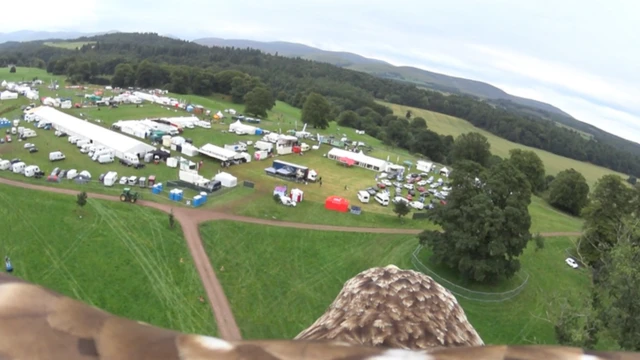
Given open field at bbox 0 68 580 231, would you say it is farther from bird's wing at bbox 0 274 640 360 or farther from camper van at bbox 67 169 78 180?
bird's wing at bbox 0 274 640 360

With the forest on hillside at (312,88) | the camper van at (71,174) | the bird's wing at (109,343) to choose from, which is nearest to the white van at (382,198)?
the camper van at (71,174)

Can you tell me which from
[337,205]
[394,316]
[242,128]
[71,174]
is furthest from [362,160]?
[394,316]

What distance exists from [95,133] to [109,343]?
56037mm

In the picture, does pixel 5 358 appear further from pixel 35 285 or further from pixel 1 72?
pixel 1 72

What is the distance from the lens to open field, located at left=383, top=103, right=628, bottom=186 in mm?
99125

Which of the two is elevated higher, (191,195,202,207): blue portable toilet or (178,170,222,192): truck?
(178,170,222,192): truck

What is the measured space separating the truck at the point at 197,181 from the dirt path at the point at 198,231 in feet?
13.0

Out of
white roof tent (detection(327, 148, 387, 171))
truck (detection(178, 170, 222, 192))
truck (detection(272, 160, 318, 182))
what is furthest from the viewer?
white roof tent (detection(327, 148, 387, 171))

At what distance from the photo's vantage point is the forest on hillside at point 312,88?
10206cm

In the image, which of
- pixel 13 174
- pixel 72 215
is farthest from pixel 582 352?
pixel 13 174

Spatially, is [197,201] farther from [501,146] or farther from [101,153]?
[501,146]

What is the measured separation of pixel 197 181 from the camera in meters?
41.0

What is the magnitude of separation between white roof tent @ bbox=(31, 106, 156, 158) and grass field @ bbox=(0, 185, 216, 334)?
41.5 ft

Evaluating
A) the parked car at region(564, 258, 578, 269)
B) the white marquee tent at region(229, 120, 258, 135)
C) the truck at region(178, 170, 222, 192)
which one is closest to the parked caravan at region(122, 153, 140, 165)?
the truck at region(178, 170, 222, 192)
